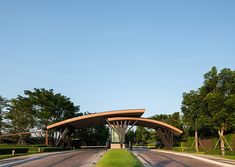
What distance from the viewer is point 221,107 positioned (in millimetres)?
48812

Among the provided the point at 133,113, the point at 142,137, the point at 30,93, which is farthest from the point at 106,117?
the point at 142,137

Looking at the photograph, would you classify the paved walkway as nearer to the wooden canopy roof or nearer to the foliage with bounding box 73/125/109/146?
the wooden canopy roof

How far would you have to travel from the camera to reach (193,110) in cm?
5453

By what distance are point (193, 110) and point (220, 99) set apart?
6726 mm

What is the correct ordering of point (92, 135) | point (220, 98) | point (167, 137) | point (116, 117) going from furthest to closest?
point (92, 135) → point (167, 137) → point (116, 117) → point (220, 98)

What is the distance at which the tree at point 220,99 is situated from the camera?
157 ft

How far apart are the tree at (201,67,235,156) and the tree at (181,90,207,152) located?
1.26 metres

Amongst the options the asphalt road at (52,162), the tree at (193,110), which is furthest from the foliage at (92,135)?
the asphalt road at (52,162)

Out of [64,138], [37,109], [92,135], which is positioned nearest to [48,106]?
[37,109]

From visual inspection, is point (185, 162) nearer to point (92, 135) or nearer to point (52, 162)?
point (52, 162)

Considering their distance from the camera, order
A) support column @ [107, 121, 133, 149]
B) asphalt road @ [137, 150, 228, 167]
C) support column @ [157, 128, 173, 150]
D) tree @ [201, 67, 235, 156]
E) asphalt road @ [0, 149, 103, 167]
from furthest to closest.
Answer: support column @ [157, 128, 173, 150] → support column @ [107, 121, 133, 149] → tree @ [201, 67, 235, 156] → asphalt road @ [137, 150, 228, 167] → asphalt road @ [0, 149, 103, 167]

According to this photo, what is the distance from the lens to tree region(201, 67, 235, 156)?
47.8 meters

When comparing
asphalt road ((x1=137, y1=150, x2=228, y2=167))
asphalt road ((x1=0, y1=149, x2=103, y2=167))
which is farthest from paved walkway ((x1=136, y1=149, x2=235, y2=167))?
asphalt road ((x1=0, y1=149, x2=103, y2=167))

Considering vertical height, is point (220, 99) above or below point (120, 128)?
above
